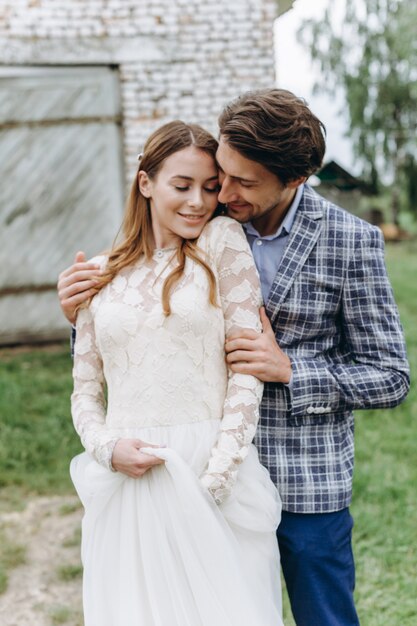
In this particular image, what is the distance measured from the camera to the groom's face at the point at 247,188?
6.86 ft

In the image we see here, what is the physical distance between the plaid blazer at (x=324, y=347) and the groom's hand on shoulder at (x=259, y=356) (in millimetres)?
61

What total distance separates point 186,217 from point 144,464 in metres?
0.70

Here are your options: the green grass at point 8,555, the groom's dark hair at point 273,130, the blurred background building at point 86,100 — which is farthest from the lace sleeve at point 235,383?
the blurred background building at point 86,100

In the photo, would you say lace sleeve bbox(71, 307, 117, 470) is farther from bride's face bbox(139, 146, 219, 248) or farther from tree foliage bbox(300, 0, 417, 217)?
tree foliage bbox(300, 0, 417, 217)

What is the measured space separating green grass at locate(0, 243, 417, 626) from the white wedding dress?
1.51 meters

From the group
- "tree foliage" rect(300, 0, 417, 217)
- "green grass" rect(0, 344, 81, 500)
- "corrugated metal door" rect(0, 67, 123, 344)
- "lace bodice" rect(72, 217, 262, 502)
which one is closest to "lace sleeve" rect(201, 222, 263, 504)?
"lace bodice" rect(72, 217, 262, 502)

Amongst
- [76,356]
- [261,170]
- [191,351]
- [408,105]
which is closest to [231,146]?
[261,170]

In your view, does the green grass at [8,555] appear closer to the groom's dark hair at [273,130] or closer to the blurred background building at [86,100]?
the groom's dark hair at [273,130]

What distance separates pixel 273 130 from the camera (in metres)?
2.03

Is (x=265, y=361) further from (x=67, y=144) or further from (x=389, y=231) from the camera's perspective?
(x=389, y=231)

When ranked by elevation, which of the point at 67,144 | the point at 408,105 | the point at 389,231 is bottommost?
the point at 389,231

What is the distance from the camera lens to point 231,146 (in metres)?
2.08

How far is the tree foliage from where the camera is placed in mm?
22062

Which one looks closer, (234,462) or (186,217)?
(234,462)
